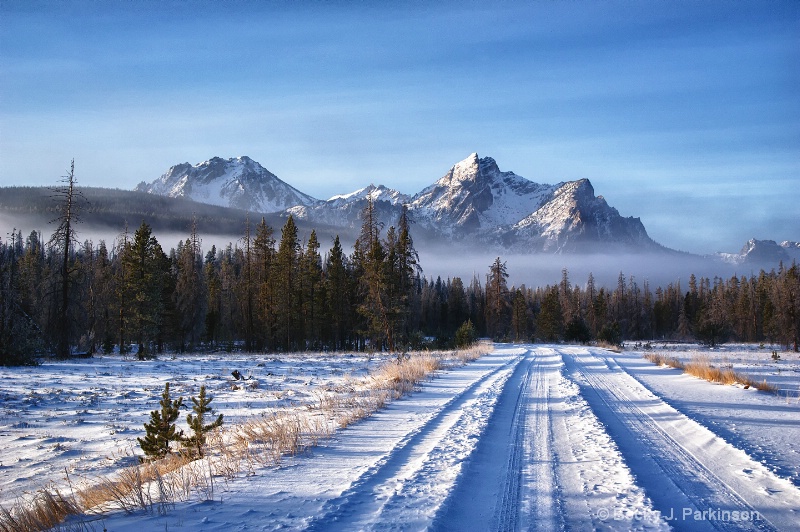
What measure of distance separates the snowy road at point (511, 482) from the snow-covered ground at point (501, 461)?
22mm

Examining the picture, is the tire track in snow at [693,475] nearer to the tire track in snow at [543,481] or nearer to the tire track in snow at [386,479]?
the tire track in snow at [543,481]

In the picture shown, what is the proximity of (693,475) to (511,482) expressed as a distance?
2273 mm

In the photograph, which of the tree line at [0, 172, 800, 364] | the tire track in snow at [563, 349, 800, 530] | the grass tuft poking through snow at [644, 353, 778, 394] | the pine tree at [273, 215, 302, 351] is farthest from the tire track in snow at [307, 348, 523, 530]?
the pine tree at [273, 215, 302, 351]

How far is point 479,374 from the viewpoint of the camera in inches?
658

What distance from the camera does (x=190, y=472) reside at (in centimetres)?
575

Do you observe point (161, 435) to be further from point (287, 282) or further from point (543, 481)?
point (287, 282)

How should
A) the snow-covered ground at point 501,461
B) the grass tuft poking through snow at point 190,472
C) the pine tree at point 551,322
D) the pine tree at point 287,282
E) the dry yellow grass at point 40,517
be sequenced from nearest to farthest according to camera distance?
the dry yellow grass at point 40,517 → the snow-covered ground at point 501,461 → the grass tuft poking through snow at point 190,472 → the pine tree at point 287,282 → the pine tree at point 551,322

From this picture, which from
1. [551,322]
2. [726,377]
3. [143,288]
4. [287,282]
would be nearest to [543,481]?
[726,377]

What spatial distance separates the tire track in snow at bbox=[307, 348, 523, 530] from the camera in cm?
421

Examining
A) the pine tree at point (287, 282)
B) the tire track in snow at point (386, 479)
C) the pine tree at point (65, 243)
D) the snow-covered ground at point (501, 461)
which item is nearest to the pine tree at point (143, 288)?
the pine tree at point (65, 243)

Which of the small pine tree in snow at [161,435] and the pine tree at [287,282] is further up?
the pine tree at [287,282]

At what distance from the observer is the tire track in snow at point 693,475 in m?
4.41

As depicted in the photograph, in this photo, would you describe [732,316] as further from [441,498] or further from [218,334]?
[441,498]

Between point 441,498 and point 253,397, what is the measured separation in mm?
11377
